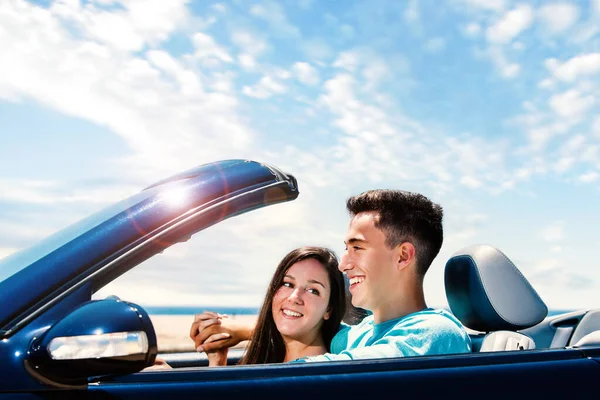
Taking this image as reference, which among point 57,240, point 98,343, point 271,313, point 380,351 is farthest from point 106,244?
point 271,313

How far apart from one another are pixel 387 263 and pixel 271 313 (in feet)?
2.55

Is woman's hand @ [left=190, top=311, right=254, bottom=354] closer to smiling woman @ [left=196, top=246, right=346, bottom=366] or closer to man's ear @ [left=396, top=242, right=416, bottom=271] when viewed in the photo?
smiling woman @ [left=196, top=246, right=346, bottom=366]

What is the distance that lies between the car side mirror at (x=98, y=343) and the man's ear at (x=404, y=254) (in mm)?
1587

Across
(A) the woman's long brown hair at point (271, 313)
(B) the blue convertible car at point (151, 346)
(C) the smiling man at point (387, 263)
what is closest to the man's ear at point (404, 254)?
(C) the smiling man at point (387, 263)

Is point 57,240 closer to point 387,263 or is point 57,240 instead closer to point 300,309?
point 387,263

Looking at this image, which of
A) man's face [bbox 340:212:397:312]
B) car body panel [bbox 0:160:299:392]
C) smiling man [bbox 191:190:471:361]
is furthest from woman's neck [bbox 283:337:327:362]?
car body panel [bbox 0:160:299:392]

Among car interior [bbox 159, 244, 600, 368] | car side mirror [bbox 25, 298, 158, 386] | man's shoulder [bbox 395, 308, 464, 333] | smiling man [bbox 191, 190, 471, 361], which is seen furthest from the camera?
smiling man [bbox 191, 190, 471, 361]

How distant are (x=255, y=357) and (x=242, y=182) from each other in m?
1.61

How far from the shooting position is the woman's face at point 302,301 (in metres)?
3.16

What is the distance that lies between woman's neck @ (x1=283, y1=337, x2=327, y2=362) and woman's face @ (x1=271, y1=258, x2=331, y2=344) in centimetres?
2

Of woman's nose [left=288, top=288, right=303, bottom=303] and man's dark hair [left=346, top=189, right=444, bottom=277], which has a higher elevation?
man's dark hair [left=346, top=189, right=444, bottom=277]

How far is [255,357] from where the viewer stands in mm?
3254

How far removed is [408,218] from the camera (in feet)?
9.63

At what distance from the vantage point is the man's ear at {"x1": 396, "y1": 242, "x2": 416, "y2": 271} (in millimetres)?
2827
